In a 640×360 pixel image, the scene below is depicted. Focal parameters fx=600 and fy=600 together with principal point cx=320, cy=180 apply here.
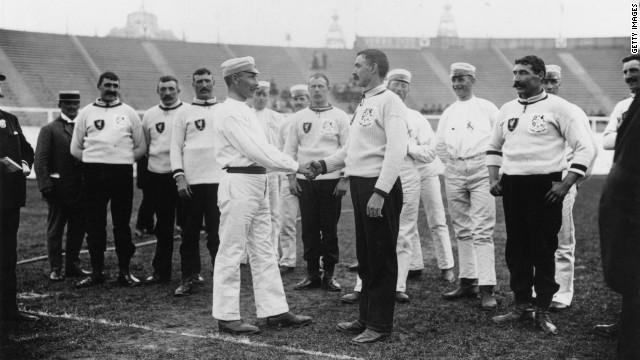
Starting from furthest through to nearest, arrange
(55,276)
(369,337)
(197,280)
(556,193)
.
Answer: (55,276)
(197,280)
(556,193)
(369,337)

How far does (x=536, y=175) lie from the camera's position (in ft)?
16.6

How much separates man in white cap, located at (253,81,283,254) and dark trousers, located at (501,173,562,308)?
357 cm

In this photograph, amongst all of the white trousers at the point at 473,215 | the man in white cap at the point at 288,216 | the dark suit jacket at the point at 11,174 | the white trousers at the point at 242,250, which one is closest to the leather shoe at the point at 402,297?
the white trousers at the point at 473,215

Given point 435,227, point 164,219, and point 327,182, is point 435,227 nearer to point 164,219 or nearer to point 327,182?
point 327,182

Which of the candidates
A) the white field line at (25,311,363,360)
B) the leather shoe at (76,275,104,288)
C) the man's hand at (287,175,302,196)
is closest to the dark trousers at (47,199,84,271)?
the leather shoe at (76,275,104,288)

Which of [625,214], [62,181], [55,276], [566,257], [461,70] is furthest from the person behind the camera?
[62,181]

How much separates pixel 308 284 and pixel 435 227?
67.9 inches

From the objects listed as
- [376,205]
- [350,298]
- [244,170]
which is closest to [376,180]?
[376,205]

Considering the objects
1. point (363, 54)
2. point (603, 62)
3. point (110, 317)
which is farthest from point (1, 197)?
point (603, 62)

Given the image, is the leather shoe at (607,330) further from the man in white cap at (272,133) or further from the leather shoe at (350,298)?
the man in white cap at (272,133)

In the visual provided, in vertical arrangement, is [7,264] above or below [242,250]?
below

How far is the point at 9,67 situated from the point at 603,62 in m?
35.9

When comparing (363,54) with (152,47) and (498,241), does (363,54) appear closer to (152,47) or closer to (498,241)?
(498,241)

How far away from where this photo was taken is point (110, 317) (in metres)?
5.43
